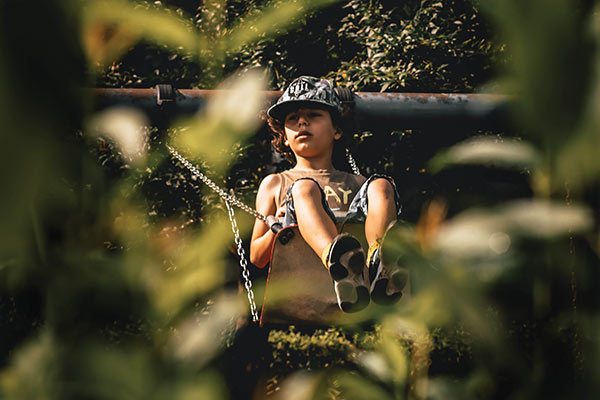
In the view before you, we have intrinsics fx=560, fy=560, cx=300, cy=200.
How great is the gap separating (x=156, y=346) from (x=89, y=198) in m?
0.08

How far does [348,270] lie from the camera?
53.1 inches

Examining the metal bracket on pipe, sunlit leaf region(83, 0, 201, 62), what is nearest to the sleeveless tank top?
the metal bracket on pipe

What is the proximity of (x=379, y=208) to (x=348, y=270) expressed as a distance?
13.0 inches

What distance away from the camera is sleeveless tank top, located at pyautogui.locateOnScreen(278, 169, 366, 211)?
1673 millimetres

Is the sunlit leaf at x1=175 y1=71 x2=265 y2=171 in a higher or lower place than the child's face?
lower

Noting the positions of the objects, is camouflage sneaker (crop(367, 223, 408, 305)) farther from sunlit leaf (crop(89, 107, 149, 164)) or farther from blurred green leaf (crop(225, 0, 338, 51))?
sunlit leaf (crop(89, 107, 149, 164))

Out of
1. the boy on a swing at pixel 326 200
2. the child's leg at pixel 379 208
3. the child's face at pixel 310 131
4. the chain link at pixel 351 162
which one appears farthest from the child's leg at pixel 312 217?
the chain link at pixel 351 162

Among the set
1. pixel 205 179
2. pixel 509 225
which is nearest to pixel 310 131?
pixel 205 179

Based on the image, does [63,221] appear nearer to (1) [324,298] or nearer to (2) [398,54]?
(1) [324,298]

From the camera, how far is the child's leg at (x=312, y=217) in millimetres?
1524

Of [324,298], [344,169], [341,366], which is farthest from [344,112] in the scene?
[341,366]

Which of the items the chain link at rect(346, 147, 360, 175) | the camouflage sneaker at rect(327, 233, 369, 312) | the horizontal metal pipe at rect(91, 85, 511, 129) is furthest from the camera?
the chain link at rect(346, 147, 360, 175)

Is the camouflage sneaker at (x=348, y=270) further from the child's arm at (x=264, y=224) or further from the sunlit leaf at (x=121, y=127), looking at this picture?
the sunlit leaf at (x=121, y=127)

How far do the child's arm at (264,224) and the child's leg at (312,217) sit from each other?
163 mm
